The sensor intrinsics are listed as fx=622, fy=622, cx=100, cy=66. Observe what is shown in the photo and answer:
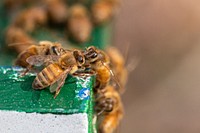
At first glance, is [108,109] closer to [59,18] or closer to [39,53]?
[39,53]

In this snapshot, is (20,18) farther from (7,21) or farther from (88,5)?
(88,5)

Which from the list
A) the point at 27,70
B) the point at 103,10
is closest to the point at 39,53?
the point at 27,70

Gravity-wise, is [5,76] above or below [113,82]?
above

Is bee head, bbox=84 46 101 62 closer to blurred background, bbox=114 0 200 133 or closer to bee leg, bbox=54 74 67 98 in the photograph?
bee leg, bbox=54 74 67 98

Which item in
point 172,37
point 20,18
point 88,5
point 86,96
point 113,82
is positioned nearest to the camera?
point 86,96

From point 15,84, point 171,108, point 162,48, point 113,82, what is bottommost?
point 171,108

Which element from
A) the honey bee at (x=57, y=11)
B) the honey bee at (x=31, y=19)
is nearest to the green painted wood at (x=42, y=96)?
the honey bee at (x=31, y=19)

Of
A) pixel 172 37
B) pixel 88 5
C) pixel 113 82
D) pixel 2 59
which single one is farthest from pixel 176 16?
pixel 113 82

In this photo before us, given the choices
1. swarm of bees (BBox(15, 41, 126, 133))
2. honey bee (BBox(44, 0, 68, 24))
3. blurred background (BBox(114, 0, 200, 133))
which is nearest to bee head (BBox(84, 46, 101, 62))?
swarm of bees (BBox(15, 41, 126, 133))
